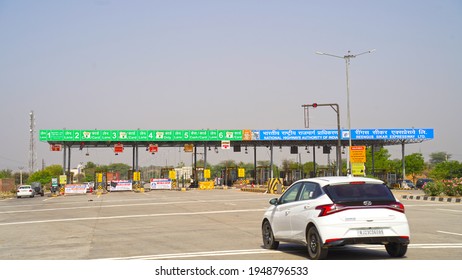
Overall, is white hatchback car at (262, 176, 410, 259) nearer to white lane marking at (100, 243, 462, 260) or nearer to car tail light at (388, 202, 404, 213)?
car tail light at (388, 202, 404, 213)

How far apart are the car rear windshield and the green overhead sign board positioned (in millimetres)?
52034

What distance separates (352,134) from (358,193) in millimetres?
52703

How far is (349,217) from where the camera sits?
9680mm

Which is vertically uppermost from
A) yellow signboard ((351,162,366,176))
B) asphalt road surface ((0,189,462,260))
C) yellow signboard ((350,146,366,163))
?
yellow signboard ((350,146,366,163))

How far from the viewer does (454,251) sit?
11164mm

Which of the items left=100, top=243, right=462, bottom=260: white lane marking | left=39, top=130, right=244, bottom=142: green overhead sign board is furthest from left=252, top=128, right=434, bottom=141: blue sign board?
left=100, top=243, right=462, bottom=260: white lane marking

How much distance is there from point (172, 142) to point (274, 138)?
11.8 metres

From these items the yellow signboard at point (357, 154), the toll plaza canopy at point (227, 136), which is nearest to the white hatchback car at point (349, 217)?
the yellow signboard at point (357, 154)

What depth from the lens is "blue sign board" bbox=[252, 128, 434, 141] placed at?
61.5 meters

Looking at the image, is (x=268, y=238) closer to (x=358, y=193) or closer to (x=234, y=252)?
(x=234, y=252)

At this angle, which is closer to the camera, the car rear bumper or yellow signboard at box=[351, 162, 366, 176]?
the car rear bumper

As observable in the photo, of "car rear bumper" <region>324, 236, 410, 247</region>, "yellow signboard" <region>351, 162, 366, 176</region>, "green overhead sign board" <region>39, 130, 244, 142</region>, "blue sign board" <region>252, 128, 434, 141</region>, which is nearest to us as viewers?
"car rear bumper" <region>324, 236, 410, 247</region>
